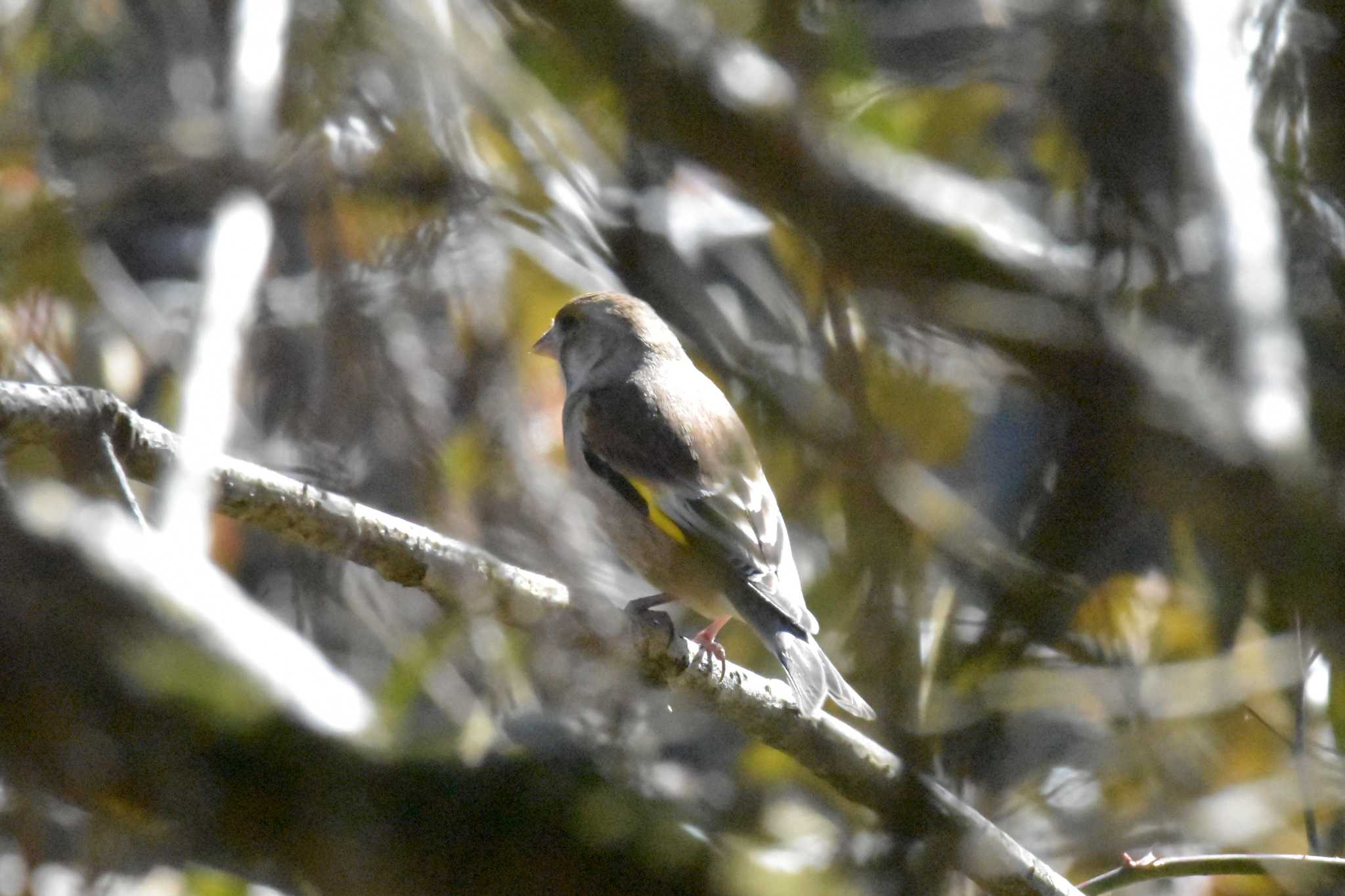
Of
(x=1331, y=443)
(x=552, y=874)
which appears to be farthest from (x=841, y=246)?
(x=552, y=874)

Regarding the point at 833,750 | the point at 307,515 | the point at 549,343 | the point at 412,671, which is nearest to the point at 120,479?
the point at 307,515

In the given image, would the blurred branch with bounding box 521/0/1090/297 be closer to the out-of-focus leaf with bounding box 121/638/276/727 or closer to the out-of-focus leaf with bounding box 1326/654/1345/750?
the out-of-focus leaf with bounding box 1326/654/1345/750

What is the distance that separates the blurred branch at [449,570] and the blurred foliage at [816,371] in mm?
71

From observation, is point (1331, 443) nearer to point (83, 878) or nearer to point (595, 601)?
point (595, 601)

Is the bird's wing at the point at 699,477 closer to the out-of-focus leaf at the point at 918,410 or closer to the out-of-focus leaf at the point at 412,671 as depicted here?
the out-of-focus leaf at the point at 918,410

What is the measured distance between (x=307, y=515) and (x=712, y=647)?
1.28m

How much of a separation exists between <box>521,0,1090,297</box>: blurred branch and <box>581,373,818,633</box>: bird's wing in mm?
643

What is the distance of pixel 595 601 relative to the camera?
2.38 metres

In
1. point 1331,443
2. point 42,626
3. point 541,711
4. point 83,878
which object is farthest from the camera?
point 1331,443

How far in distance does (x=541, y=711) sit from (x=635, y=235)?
1456 millimetres

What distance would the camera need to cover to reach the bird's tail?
7.78ft

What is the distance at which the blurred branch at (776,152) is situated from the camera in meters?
2.96

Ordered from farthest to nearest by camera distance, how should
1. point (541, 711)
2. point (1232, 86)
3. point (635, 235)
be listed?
point (635, 235) → point (1232, 86) → point (541, 711)

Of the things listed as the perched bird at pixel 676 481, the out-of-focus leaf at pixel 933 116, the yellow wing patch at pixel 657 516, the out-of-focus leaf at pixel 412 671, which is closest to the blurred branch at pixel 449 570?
the perched bird at pixel 676 481
